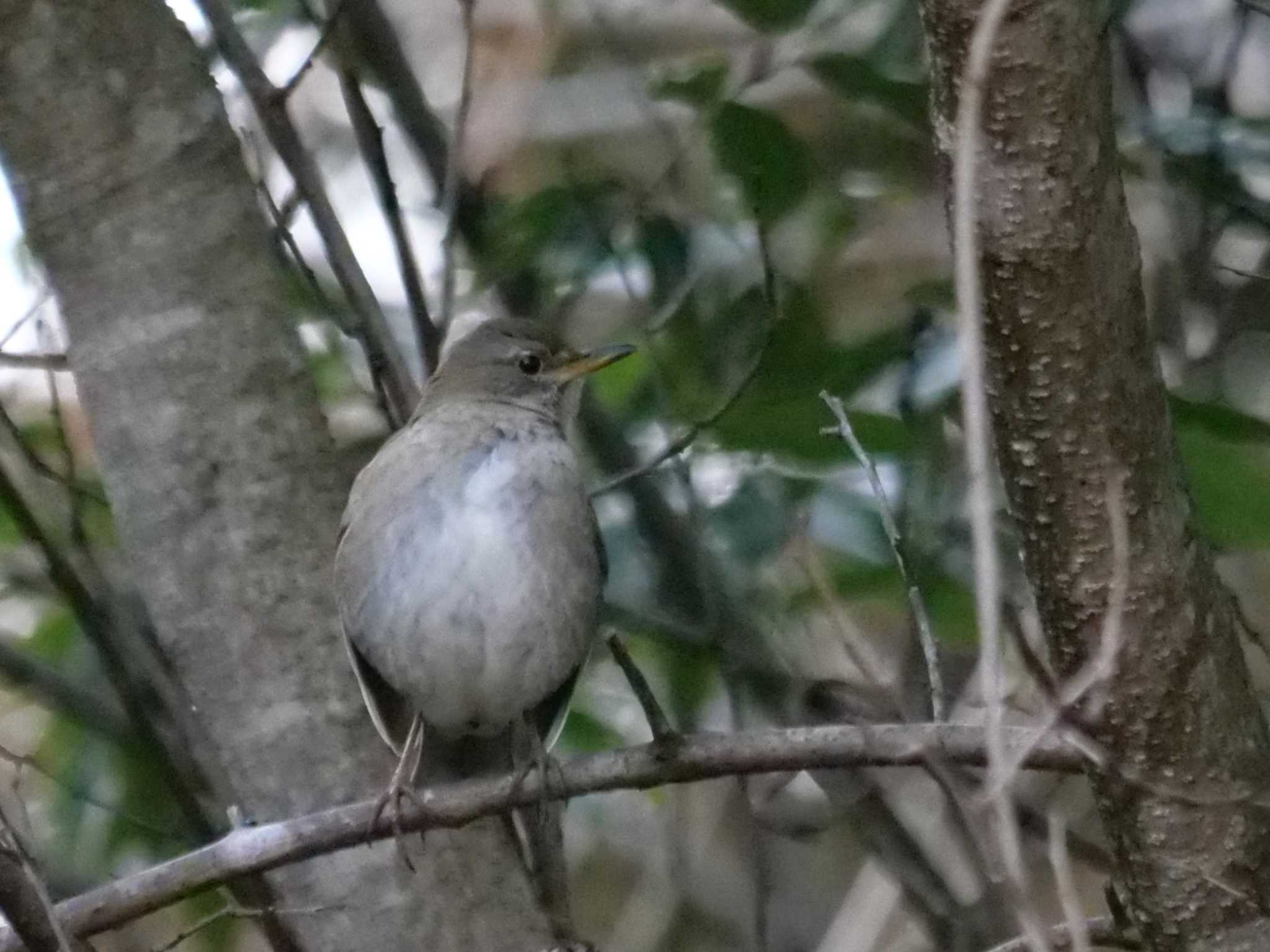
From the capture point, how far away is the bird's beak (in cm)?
391

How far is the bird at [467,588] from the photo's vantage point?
3348 mm

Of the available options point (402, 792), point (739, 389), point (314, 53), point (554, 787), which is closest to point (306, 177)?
point (314, 53)

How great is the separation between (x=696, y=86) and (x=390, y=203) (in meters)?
0.66

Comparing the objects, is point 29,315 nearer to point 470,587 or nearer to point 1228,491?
point 470,587

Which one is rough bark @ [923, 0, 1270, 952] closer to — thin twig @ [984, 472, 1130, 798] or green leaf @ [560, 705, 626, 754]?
thin twig @ [984, 472, 1130, 798]

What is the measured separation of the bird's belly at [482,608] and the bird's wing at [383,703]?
35 millimetres

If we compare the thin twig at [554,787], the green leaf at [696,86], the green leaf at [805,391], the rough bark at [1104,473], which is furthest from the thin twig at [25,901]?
the green leaf at [696,86]

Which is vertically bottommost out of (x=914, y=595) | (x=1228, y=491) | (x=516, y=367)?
(x=1228, y=491)

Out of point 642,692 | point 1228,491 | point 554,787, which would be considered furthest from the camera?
point 1228,491

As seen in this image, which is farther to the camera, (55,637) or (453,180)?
(55,637)

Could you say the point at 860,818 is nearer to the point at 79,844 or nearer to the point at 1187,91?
the point at 79,844

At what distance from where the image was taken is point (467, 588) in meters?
3.37

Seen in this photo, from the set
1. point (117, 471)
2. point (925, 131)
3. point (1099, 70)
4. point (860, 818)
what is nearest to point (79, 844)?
point (117, 471)

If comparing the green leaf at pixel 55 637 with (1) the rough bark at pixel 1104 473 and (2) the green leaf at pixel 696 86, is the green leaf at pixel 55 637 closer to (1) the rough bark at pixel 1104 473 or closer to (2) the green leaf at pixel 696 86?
(2) the green leaf at pixel 696 86
